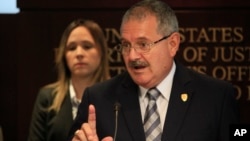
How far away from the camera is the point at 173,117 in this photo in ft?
8.10

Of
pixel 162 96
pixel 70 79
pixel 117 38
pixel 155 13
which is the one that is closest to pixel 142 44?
pixel 155 13

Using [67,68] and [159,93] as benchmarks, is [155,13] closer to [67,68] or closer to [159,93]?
[159,93]

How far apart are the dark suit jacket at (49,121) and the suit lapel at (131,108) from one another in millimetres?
1055

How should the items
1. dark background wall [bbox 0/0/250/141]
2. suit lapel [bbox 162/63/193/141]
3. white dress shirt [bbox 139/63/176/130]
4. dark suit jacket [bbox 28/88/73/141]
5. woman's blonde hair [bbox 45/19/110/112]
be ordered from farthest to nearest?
dark background wall [bbox 0/0/250/141] < woman's blonde hair [bbox 45/19/110/112] < dark suit jacket [bbox 28/88/73/141] < white dress shirt [bbox 139/63/176/130] < suit lapel [bbox 162/63/193/141]

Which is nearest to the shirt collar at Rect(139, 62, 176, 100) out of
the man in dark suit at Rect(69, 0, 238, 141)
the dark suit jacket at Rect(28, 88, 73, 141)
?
the man in dark suit at Rect(69, 0, 238, 141)

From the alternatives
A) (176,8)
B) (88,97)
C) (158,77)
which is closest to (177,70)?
(158,77)

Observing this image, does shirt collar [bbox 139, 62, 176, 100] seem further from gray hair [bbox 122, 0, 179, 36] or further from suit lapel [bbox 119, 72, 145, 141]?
gray hair [bbox 122, 0, 179, 36]

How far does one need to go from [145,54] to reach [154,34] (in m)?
0.11

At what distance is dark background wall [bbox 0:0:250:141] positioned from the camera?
4488 mm

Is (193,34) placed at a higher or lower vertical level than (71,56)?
higher

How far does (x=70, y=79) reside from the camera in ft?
12.4

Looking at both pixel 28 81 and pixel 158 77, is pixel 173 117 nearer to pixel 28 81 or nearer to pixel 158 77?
pixel 158 77

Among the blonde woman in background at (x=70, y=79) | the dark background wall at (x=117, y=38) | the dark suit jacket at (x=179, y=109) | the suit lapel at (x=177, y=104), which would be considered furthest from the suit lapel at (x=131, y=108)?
the dark background wall at (x=117, y=38)

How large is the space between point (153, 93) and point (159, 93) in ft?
0.10
